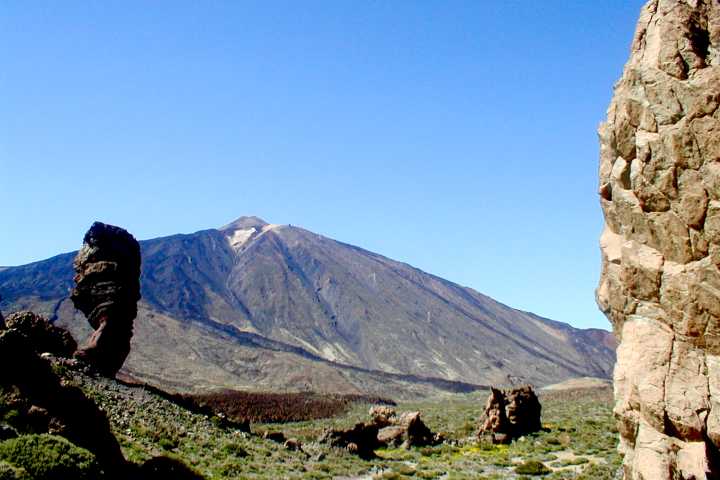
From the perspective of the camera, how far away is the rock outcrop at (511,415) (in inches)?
1510

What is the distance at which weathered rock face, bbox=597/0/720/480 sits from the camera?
902 cm

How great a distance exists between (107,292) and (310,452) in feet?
50.4

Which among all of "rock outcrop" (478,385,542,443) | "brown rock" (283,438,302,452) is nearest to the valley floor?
"brown rock" (283,438,302,452)

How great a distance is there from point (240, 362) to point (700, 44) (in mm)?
117072

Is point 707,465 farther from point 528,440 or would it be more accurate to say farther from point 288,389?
point 288,389

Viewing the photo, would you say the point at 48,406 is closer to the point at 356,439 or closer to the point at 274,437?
the point at 274,437

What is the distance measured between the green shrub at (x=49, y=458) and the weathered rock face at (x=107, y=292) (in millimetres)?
20120

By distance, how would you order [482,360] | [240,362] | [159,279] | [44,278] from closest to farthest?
[240,362] → [44,278] → [482,360] → [159,279]

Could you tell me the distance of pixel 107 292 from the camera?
34062 millimetres

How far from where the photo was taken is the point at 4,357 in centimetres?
1561

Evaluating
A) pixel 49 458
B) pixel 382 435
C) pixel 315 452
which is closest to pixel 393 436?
pixel 382 435

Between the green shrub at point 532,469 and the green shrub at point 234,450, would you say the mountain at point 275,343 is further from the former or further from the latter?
the green shrub at point 532,469

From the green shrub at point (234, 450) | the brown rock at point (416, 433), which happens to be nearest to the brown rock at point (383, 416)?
the brown rock at point (416, 433)

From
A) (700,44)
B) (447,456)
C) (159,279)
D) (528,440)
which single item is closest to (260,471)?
(447,456)
